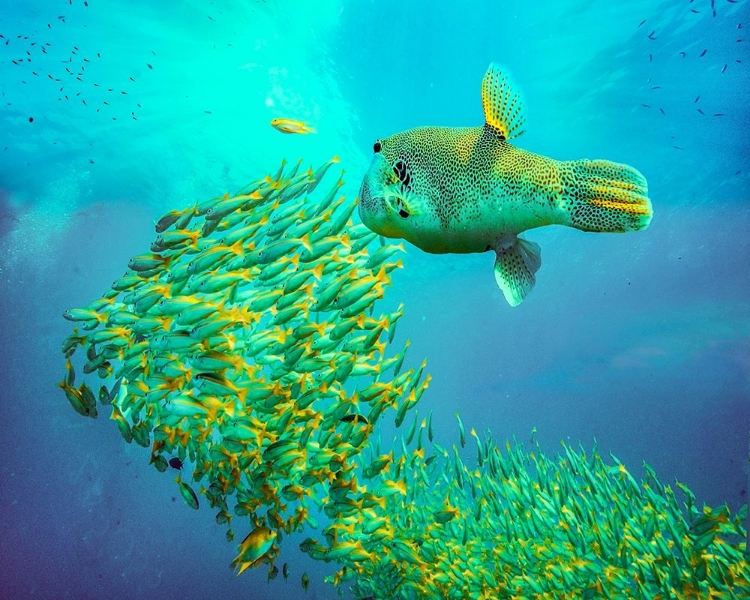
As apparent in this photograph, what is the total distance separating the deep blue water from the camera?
9.44 m

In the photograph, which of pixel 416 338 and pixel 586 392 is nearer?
pixel 586 392

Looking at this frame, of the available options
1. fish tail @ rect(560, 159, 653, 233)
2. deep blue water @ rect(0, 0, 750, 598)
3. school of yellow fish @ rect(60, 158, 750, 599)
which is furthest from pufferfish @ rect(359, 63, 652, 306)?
deep blue water @ rect(0, 0, 750, 598)

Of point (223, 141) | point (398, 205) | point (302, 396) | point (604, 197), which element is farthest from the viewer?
point (223, 141)

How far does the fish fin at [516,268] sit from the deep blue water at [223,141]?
10.5m

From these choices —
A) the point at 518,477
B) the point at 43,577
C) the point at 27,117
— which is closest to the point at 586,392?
the point at 518,477

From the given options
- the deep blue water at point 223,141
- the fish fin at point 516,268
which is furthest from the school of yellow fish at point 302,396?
the deep blue water at point 223,141

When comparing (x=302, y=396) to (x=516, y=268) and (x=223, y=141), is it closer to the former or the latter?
(x=516, y=268)

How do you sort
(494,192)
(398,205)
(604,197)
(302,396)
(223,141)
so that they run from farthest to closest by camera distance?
(223,141), (302,396), (398,205), (494,192), (604,197)

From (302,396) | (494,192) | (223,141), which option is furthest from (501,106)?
(223,141)

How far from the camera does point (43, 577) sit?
873 centimetres

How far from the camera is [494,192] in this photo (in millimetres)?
2055

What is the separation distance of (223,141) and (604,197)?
13494 millimetres

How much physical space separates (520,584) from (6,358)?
10.5 metres

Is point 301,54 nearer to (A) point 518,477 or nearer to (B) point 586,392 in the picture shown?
(A) point 518,477
